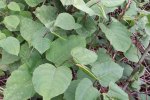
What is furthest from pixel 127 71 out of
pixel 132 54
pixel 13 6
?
pixel 13 6

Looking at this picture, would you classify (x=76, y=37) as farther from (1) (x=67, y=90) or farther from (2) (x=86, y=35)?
(1) (x=67, y=90)

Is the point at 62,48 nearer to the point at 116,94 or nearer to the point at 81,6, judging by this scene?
the point at 81,6

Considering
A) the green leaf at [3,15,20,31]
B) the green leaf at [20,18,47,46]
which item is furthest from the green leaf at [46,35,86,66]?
the green leaf at [3,15,20,31]

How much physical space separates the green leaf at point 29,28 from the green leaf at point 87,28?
16cm

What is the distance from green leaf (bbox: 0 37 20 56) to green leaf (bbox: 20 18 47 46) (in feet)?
0.24

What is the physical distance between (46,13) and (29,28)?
11 cm

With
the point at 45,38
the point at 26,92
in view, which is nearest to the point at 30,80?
the point at 26,92

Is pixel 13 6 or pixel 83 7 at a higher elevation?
pixel 83 7

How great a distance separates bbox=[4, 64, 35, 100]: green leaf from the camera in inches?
44.7

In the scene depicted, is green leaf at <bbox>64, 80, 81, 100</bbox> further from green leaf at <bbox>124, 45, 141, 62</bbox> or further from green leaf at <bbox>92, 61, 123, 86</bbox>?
green leaf at <bbox>124, 45, 141, 62</bbox>

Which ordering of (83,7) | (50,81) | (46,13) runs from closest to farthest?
(50,81)
(83,7)
(46,13)

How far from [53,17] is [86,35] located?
20 cm

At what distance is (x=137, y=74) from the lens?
4.51ft

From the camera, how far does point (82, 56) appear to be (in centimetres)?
115
